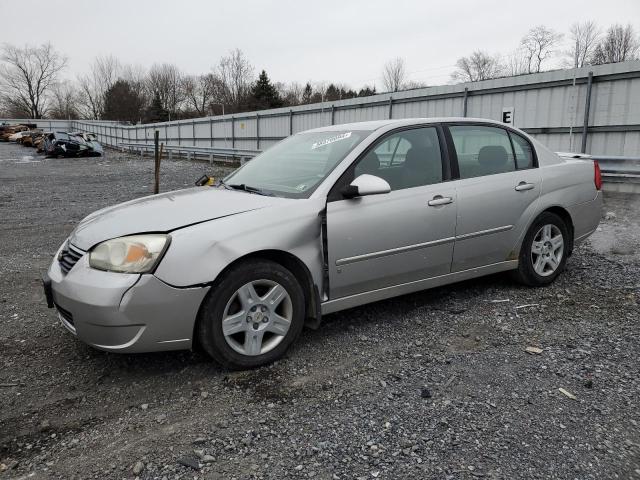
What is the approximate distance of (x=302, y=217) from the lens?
133 inches

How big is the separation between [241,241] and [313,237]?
524mm

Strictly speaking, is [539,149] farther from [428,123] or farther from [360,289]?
[360,289]

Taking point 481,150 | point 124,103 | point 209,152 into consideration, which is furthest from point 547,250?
point 124,103

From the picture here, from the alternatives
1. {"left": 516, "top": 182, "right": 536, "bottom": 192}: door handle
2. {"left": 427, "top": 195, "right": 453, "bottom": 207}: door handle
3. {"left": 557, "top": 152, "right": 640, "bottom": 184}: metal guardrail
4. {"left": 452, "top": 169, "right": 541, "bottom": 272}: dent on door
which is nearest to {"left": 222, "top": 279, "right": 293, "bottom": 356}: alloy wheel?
{"left": 427, "top": 195, "right": 453, "bottom": 207}: door handle

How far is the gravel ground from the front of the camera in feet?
7.78

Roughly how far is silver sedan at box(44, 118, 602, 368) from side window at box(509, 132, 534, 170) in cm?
1

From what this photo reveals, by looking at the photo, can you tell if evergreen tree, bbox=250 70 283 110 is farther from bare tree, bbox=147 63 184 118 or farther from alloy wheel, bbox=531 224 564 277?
alloy wheel, bbox=531 224 564 277

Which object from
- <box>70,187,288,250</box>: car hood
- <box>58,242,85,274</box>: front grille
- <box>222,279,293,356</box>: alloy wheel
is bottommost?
<box>222,279,293,356</box>: alloy wheel

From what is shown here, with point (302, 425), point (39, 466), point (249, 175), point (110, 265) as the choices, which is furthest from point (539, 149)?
point (39, 466)

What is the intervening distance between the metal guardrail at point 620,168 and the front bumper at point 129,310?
26.5ft

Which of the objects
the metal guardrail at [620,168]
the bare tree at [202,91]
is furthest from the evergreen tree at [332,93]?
the metal guardrail at [620,168]

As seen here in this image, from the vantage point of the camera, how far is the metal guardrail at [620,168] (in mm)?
8752

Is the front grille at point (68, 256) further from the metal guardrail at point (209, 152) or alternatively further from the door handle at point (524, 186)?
the metal guardrail at point (209, 152)

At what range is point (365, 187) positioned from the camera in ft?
11.4
